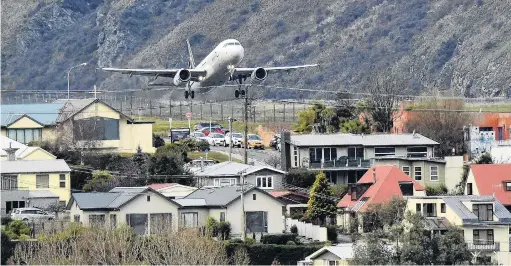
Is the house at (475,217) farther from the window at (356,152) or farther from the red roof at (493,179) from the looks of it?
the window at (356,152)

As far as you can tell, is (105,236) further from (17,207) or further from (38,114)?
(38,114)

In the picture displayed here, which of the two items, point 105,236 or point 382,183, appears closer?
point 105,236

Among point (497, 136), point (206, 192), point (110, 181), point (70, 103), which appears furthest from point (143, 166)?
point (497, 136)

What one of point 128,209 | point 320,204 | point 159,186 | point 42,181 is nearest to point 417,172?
point 320,204

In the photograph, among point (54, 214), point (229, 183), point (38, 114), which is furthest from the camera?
point (38, 114)

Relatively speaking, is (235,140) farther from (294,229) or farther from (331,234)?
(331,234)
